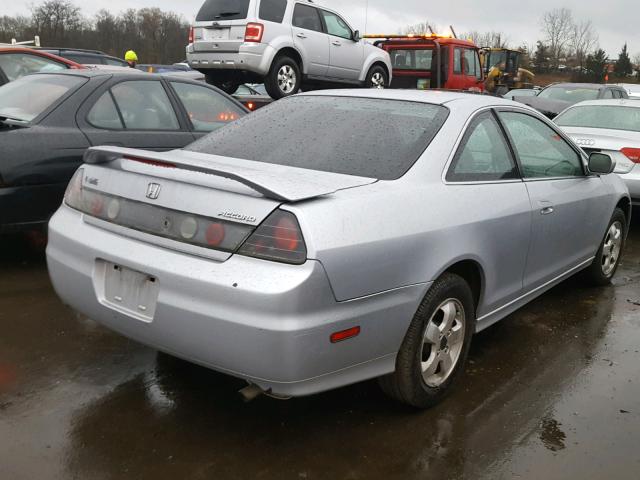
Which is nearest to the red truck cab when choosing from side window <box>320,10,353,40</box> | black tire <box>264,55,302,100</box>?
side window <box>320,10,353,40</box>

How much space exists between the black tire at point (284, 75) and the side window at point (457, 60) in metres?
5.09

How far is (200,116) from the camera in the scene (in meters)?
5.68

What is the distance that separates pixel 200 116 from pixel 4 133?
5.82 feet

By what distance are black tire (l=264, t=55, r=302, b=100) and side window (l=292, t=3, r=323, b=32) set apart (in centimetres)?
60

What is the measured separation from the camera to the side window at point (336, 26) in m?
10.7

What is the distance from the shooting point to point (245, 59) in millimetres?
→ 9477

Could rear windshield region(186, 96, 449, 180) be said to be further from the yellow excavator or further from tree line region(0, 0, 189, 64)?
tree line region(0, 0, 189, 64)

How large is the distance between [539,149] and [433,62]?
10.7 meters

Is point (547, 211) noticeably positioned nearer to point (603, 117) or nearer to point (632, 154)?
point (632, 154)

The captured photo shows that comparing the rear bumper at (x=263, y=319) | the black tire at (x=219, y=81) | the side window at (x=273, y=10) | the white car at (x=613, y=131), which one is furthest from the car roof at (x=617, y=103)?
the rear bumper at (x=263, y=319)

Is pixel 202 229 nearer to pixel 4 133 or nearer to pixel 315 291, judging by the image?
pixel 315 291

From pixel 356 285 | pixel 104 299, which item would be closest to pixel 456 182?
pixel 356 285

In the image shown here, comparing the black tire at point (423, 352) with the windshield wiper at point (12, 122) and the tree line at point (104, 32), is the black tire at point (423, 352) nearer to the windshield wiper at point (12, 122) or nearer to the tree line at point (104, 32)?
the windshield wiper at point (12, 122)

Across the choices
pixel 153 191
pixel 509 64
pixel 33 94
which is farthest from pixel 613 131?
pixel 509 64
